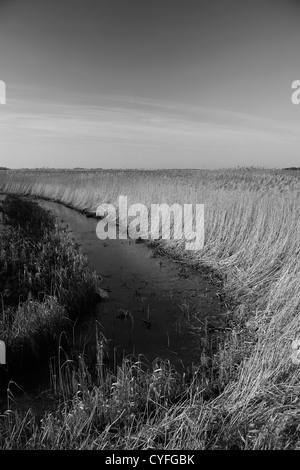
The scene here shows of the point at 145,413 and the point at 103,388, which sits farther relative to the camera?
the point at 103,388

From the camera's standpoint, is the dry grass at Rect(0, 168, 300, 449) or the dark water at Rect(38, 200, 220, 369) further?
the dark water at Rect(38, 200, 220, 369)

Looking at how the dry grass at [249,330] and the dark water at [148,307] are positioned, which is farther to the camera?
the dark water at [148,307]

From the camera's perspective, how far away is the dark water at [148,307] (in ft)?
16.5

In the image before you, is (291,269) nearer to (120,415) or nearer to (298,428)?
(298,428)

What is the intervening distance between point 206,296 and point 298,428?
14.0 feet

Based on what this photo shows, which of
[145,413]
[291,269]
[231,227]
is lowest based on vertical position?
[145,413]

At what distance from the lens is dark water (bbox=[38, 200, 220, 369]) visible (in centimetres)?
504

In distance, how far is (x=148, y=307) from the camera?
6570 mm

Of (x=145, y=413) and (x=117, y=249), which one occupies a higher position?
(x=117, y=249)

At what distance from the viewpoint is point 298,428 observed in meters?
2.81

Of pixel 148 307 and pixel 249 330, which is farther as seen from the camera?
pixel 148 307

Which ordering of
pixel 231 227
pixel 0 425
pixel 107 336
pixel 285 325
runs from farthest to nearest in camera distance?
pixel 231 227 < pixel 107 336 < pixel 285 325 < pixel 0 425
